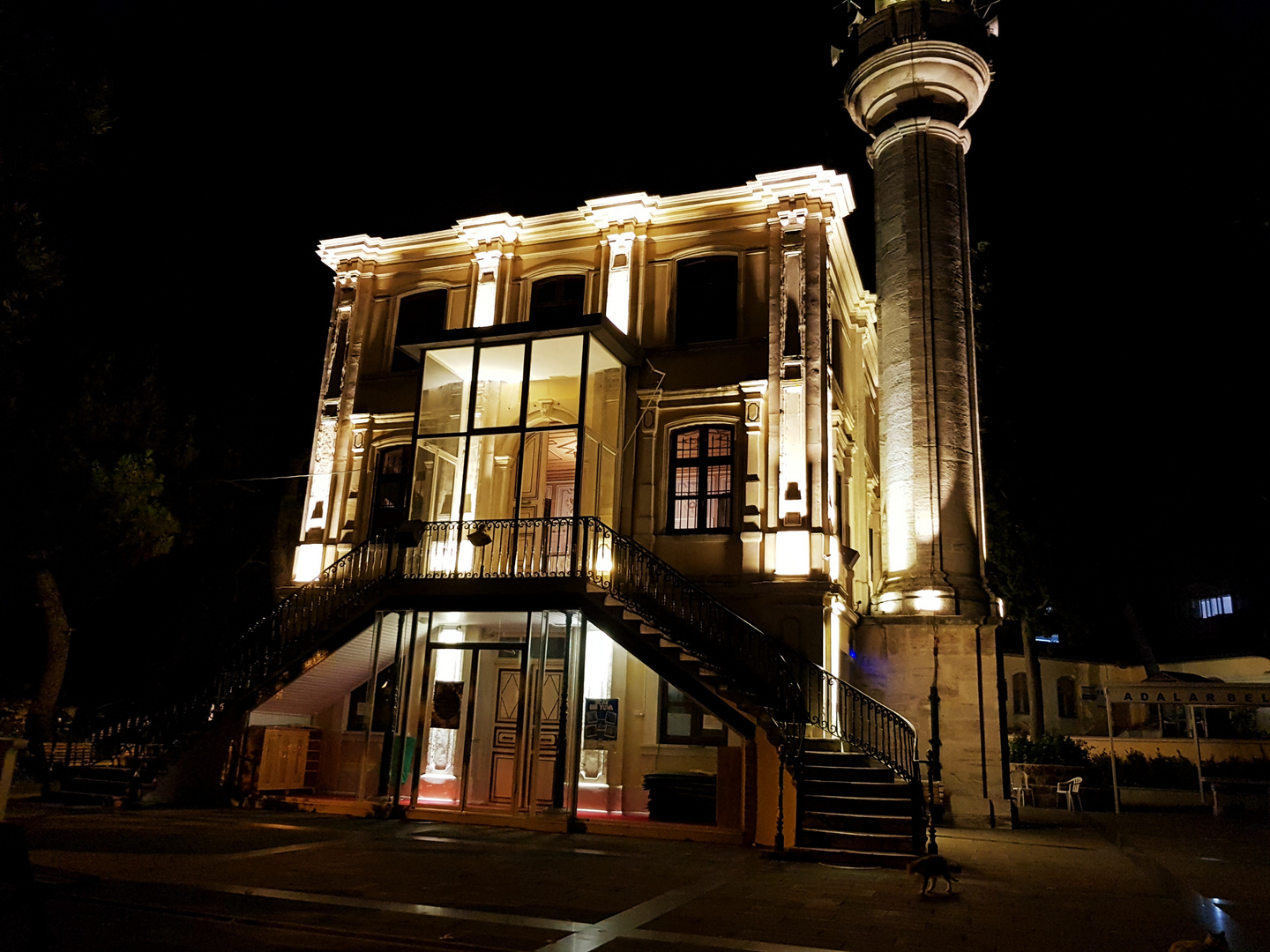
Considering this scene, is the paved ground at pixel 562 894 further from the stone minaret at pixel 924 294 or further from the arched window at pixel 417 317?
the arched window at pixel 417 317

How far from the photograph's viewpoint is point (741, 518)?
16.1 meters

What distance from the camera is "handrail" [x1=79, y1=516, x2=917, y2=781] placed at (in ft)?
45.4

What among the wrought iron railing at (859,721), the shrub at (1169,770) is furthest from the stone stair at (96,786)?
the shrub at (1169,770)

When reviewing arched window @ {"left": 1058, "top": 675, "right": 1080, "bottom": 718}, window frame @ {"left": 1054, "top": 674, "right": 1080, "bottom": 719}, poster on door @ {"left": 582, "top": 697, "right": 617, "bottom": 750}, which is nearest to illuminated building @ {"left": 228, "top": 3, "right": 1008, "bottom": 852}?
poster on door @ {"left": 582, "top": 697, "right": 617, "bottom": 750}

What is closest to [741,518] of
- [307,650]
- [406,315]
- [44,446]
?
[307,650]

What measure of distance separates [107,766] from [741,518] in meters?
10.6

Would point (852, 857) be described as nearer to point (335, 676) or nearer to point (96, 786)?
point (335, 676)

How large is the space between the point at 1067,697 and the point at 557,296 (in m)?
32.9

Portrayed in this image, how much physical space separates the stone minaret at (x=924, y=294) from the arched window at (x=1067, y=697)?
1084 inches

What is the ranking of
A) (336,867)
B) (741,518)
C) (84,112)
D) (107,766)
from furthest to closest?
(741,518), (107,766), (84,112), (336,867)

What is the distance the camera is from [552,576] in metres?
14.4

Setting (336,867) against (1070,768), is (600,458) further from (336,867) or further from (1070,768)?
(1070,768)

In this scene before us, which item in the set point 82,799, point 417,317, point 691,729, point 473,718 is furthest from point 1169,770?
point 82,799

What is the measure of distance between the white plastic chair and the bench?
2455 millimetres
